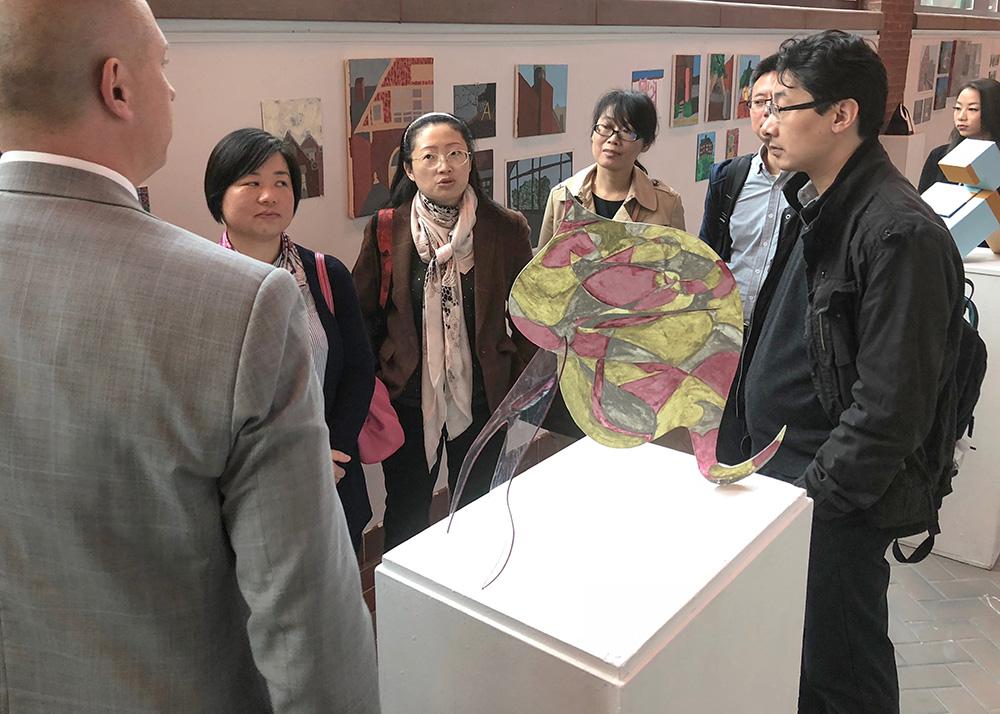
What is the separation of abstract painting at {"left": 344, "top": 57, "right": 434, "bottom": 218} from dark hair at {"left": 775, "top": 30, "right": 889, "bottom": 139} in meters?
1.66

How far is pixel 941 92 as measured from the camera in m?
9.85

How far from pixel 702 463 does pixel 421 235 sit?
1.20 m

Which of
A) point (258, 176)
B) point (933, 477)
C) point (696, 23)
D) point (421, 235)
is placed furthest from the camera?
point (696, 23)

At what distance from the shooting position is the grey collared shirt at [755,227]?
9.89ft

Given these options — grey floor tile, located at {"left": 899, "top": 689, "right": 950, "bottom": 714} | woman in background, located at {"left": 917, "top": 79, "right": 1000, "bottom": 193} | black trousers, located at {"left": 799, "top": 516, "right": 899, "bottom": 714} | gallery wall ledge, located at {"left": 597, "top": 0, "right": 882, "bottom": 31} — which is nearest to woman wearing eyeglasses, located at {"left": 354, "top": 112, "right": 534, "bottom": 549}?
black trousers, located at {"left": 799, "top": 516, "right": 899, "bottom": 714}

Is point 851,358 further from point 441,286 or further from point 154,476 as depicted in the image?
point 154,476

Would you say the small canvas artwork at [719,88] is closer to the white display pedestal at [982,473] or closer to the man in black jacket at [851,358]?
the white display pedestal at [982,473]

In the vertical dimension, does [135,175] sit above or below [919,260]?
above

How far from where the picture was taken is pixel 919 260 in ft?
6.11

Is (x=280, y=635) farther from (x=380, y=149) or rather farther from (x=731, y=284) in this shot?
(x=380, y=149)

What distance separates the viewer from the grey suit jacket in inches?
41.9

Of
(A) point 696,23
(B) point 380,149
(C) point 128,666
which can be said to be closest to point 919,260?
(C) point 128,666

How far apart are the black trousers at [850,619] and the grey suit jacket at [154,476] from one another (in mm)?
1284

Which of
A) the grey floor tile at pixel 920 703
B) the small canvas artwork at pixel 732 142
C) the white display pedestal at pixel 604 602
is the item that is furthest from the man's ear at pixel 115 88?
the small canvas artwork at pixel 732 142
